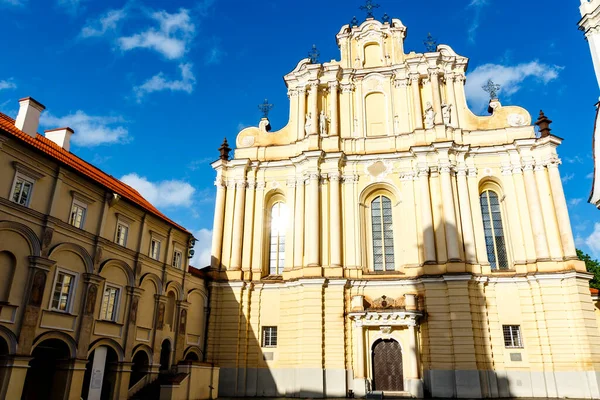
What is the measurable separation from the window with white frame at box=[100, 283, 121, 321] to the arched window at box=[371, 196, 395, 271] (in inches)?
544

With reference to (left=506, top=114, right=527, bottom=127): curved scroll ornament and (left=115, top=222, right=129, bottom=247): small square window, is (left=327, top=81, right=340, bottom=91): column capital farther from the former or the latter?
(left=115, top=222, right=129, bottom=247): small square window

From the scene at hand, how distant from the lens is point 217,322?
26203 mm

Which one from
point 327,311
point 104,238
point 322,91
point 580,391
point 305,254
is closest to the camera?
point 104,238

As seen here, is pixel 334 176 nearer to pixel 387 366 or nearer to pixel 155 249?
pixel 387 366

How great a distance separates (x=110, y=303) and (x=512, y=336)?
19043 millimetres

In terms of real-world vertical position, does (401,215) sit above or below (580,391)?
above

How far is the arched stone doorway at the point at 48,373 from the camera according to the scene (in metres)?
16.2

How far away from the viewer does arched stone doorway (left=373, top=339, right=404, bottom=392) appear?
2347 cm

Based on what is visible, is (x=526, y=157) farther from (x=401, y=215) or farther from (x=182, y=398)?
(x=182, y=398)

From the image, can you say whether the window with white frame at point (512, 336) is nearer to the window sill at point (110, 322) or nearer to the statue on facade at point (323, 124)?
the statue on facade at point (323, 124)

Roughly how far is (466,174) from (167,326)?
1799 centimetres

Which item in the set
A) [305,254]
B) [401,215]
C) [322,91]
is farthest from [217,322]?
[322,91]

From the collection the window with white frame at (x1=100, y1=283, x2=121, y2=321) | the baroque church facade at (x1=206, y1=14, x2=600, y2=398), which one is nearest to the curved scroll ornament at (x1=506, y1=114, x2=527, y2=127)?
the baroque church facade at (x1=206, y1=14, x2=600, y2=398)

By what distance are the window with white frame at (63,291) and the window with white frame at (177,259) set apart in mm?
7038
